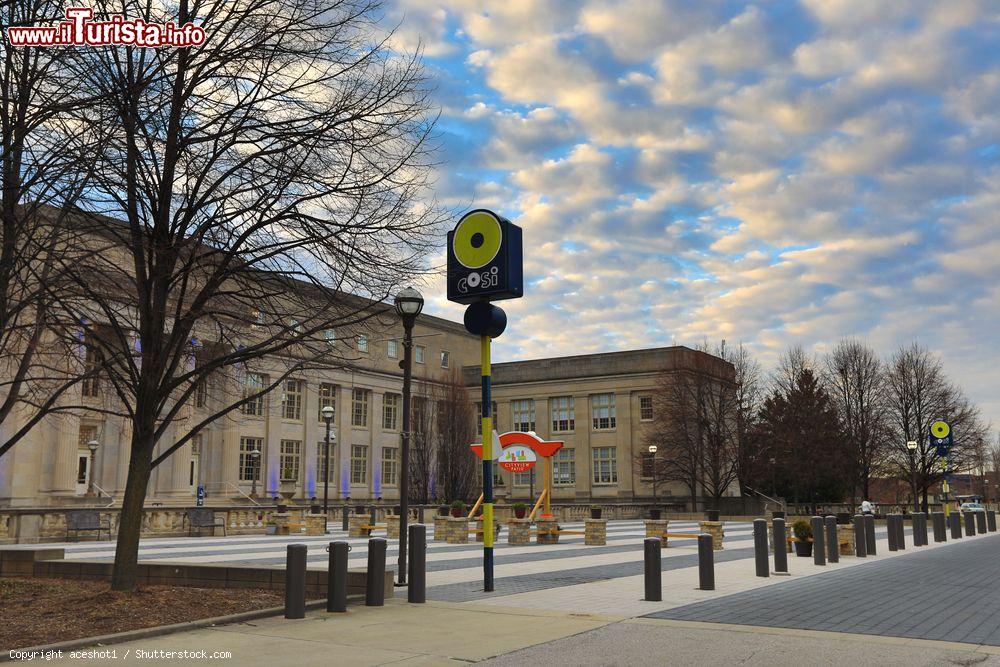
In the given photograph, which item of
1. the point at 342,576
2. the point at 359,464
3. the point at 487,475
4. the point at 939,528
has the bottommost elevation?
the point at 939,528

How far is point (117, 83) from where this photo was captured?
9.45 metres

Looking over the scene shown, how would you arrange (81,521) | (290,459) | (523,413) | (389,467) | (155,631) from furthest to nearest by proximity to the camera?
1. (523,413)
2. (389,467)
3. (290,459)
4. (81,521)
5. (155,631)

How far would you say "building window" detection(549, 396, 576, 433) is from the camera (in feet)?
255

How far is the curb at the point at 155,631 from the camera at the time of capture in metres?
7.69

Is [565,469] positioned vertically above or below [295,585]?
above

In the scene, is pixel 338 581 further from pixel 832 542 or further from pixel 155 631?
pixel 832 542

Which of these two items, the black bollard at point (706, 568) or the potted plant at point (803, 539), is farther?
the potted plant at point (803, 539)

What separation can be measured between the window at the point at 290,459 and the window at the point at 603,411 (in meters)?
25.9

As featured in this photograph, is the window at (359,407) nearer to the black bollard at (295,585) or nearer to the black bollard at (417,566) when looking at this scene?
the black bollard at (417,566)

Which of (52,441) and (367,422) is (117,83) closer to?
(52,441)

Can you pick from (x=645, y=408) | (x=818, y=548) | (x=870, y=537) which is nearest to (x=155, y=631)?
(x=818, y=548)

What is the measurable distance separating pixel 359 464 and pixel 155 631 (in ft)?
217

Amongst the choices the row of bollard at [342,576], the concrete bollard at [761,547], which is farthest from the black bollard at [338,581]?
the concrete bollard at [761,547]

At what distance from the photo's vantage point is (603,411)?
76.0m
